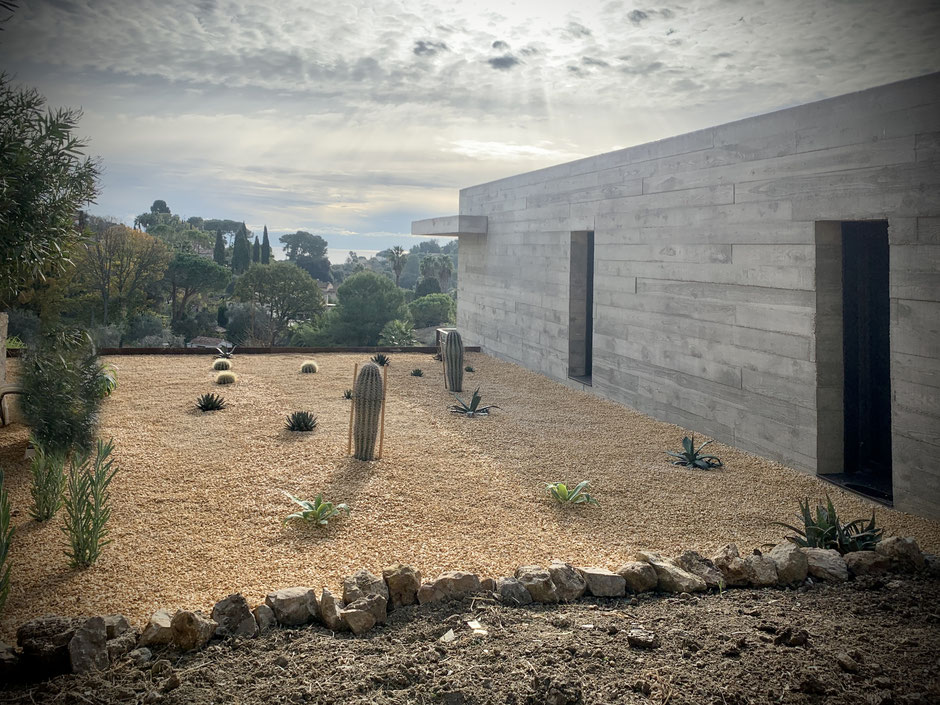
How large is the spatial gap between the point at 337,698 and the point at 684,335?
6.61 meters

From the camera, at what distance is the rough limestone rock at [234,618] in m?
3.06

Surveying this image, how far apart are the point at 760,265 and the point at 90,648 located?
6.71 meters

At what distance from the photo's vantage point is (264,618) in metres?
3.18

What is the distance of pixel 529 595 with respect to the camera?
137 inches

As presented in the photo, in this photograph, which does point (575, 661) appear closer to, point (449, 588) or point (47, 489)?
point (449, 588)

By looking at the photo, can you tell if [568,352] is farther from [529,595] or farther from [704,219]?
[529,595]

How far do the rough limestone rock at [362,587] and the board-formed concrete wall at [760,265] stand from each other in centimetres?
448

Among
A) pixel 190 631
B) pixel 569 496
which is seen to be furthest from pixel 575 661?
pixel 569 496

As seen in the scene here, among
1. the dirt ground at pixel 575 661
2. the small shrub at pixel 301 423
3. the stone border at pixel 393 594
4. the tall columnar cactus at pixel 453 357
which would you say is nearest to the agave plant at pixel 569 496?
the stone border at pixel 393 594

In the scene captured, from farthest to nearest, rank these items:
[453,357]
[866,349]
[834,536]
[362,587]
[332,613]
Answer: [453,357] → [866,349] → [834,536] → [362,587] → [332,613]

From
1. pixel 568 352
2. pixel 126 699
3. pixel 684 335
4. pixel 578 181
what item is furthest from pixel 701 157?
pixel 126 699

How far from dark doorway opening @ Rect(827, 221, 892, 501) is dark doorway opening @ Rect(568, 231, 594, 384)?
199 inches

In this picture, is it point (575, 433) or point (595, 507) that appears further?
point (575, 433)

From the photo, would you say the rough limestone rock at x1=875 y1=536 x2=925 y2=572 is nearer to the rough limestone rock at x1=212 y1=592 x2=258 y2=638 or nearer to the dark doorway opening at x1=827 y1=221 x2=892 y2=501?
the dark doorway opening at x1=827 y1=221 x2=892 y2=501
